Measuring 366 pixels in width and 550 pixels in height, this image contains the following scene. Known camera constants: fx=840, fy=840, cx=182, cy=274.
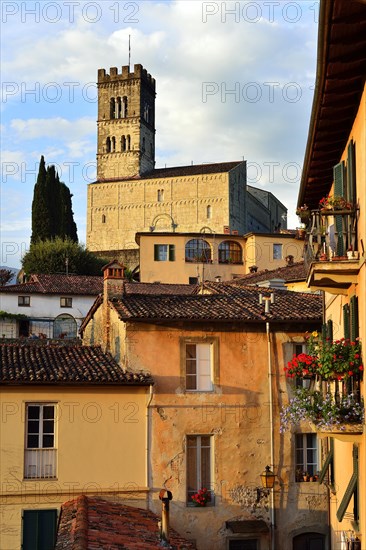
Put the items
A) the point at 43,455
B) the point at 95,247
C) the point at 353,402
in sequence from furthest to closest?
the point at 95,247 < the point at 43,455 < the point at 353,402

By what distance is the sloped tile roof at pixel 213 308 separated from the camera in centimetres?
2230

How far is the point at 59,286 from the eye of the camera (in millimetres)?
64562

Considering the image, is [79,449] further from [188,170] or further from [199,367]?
[188,170]

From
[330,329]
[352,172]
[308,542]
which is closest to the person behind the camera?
[352,172]

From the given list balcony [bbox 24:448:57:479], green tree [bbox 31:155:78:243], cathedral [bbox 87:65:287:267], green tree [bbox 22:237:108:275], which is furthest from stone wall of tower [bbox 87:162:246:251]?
balcony [bbox 24:448:57:479]

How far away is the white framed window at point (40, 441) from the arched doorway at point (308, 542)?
6783 millimetres

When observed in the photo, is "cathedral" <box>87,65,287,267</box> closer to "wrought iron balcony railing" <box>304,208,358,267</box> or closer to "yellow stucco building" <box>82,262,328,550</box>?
"yellow stucco building" <box>82,262,328,550</box>

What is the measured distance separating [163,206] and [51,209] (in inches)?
867

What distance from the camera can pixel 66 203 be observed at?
95.7 metres

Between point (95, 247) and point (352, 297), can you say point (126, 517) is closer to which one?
point (352, 297)

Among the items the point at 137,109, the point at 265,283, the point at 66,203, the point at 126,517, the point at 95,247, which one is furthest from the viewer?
the point at 137,109

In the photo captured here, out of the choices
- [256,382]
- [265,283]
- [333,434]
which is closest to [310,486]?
[256,382]

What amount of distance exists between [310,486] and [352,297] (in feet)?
38.3

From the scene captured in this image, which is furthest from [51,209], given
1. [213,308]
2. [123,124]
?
[213,308]
